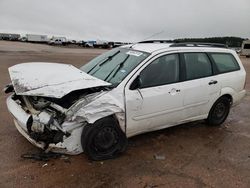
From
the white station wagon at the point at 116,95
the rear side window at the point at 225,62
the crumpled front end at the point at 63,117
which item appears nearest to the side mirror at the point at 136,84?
the white station wagon at the point at 116,95

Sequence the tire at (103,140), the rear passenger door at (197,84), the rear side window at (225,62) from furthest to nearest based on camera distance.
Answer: the rear side window at (225,62) < the rear passenger door at (197,84) < the tire at (103,140)

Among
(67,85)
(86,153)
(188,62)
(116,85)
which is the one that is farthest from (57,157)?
(188,62)

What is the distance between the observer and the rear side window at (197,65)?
533cm

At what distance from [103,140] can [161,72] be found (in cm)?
155

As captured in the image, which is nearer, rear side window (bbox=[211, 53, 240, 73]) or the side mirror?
the side mirror

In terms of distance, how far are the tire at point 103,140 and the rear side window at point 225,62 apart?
2682mm

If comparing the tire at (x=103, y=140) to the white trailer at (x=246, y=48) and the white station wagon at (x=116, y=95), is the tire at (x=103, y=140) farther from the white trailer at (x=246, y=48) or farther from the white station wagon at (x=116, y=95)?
the white trailer at (x=246, y=48)

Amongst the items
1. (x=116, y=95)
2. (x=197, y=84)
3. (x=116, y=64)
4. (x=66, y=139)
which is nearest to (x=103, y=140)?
(x=66, y=139)

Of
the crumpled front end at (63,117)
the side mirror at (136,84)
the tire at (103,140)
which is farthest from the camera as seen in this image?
the side mirror at (136,84)

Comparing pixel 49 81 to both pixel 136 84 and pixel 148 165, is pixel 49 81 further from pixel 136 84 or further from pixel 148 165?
pixel 148 165

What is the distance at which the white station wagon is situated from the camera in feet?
13.2

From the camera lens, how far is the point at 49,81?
4.21m

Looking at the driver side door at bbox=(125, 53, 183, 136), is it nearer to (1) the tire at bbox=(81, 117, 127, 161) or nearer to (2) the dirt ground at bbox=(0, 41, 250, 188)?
(1) the tire at bbox=(81, 117, 127, 161)

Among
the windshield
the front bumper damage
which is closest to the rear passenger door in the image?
the windshield
